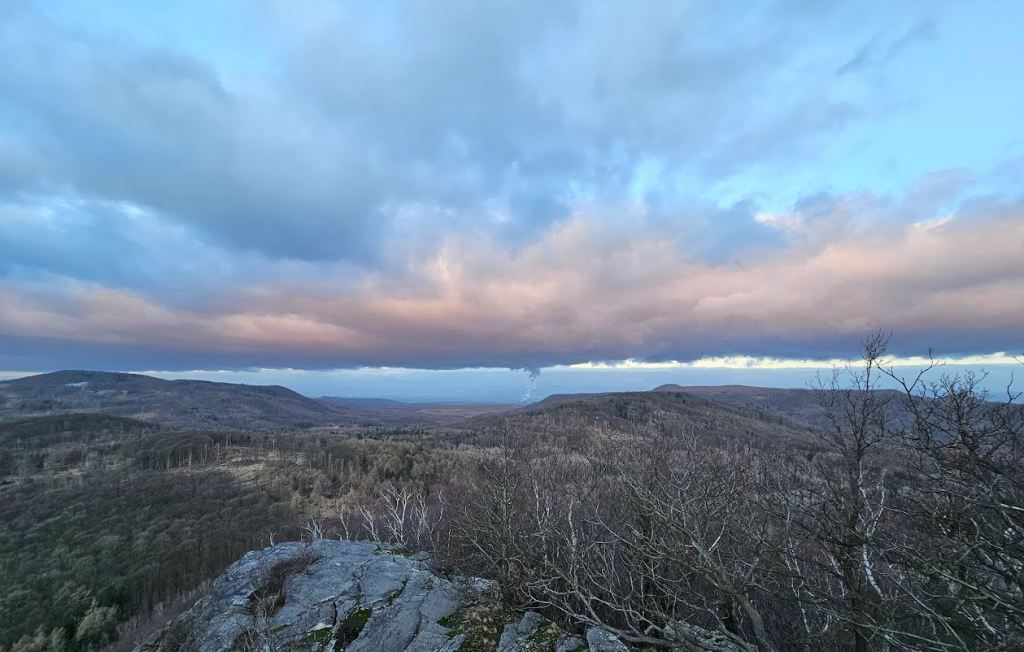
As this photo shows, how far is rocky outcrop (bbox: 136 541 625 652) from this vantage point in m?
13.3

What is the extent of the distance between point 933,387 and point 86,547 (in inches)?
4752

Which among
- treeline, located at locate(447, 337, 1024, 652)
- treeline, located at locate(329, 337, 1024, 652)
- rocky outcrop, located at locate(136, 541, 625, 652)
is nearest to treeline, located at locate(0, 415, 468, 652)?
rocky outcrop, located at locate(136, 541, 625, 652)

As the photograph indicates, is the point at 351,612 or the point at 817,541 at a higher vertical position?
the point at 817,541

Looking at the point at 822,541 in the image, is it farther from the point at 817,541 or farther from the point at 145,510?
the point at 145,510

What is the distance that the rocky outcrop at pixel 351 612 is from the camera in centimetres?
1326

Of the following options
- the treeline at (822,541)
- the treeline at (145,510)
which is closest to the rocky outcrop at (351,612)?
the treeline at (822,541)

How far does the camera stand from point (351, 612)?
1500cm

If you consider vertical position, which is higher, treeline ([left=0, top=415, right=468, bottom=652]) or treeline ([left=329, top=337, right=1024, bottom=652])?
treeline ([left=329, top=337, right=1024, bottom=652])

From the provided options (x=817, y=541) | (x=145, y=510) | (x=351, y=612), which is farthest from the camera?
(x=145, y=510)

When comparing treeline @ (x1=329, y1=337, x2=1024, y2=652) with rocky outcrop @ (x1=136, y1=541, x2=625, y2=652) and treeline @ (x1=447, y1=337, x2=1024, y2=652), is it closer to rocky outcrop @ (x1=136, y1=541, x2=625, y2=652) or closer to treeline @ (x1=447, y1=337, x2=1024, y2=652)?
treeline @ (x1=447, y1=337, x2=1024, y2=652)

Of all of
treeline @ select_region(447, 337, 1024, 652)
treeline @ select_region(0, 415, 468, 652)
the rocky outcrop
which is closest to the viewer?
treeline @ select_region(447, 337, 1024, 652)

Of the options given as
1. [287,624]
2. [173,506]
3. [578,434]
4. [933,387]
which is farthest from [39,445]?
[933,387]

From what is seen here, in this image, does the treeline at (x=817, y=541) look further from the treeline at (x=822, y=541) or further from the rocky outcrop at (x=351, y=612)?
the rocky outcrop at (x=351, y=612)

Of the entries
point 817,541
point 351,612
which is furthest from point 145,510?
point 817,541
